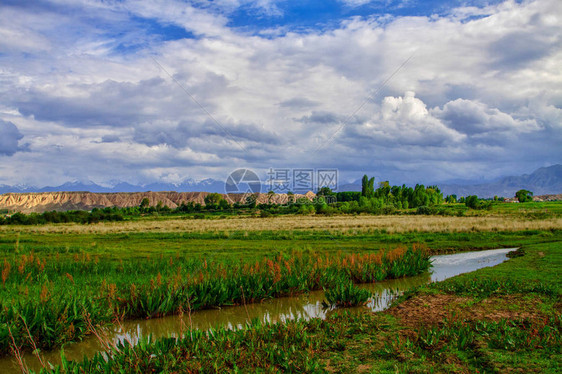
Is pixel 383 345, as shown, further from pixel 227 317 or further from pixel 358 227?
pixel 358 227

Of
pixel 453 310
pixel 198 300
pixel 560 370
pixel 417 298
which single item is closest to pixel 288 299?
pixel 198 300

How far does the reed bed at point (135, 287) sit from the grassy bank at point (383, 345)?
41.4 inches

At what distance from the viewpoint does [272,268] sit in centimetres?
1253

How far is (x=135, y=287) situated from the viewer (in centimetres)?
1053

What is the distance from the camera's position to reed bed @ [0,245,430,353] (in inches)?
323

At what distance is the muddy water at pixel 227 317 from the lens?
26.5 ft

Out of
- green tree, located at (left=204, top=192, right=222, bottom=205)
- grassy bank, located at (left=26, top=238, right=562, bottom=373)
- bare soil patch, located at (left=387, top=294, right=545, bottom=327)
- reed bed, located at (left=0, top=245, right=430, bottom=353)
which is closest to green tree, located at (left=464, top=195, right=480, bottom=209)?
green tree, located at (left=204, top=192, right=222, bottom=205)

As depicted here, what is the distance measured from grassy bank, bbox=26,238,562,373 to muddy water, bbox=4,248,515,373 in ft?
1.91

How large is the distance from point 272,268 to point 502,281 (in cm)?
726

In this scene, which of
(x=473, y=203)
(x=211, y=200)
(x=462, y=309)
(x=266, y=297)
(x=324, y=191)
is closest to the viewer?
(x=462, y=309)

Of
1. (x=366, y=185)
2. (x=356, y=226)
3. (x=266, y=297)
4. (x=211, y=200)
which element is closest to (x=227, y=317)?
(x=266, y=297)

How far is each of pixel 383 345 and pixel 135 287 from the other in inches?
269

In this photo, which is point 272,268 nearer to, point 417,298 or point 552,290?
point 417,298

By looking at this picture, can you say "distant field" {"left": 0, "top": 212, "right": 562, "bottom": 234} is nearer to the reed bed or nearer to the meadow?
the meadow
